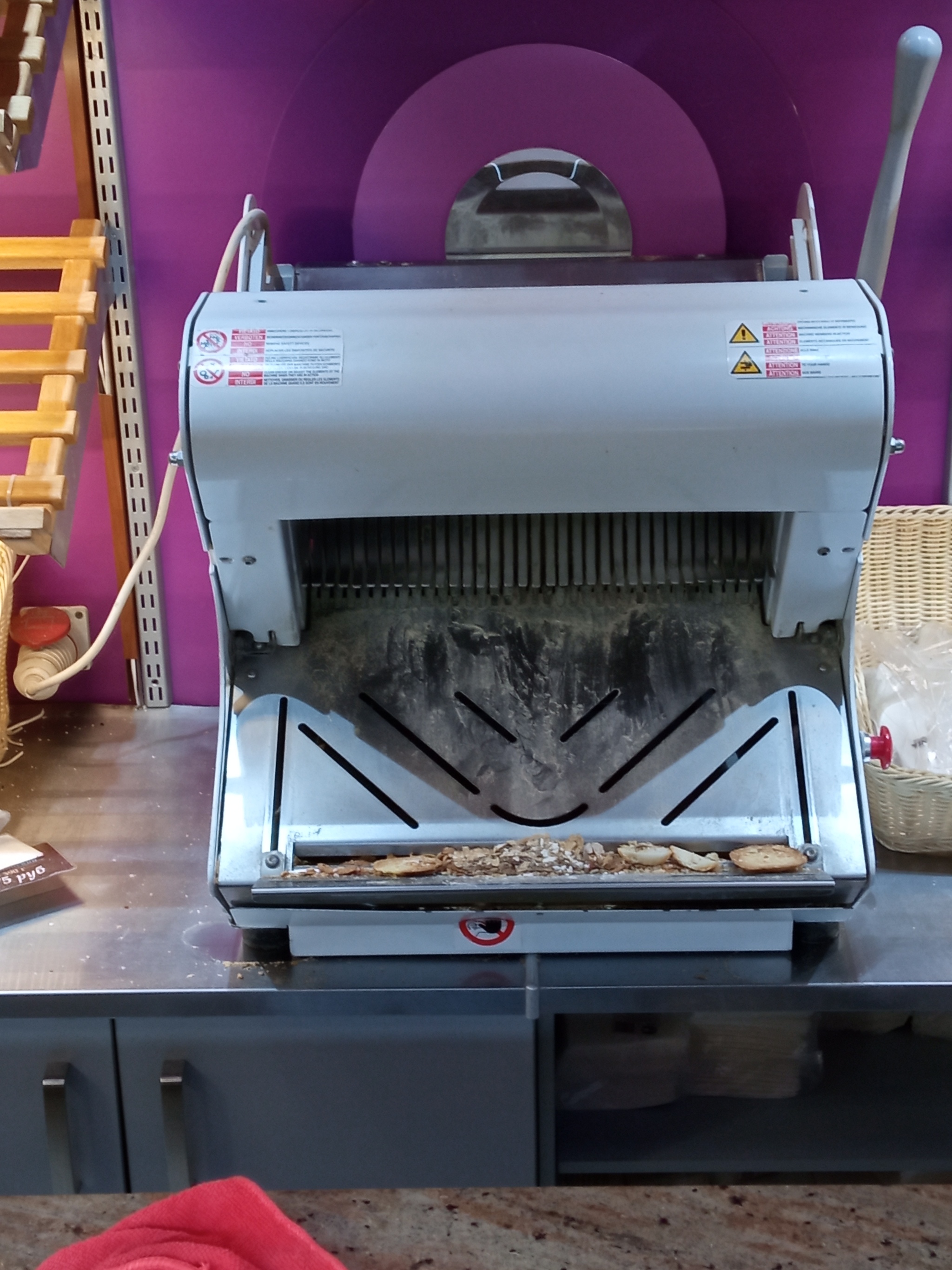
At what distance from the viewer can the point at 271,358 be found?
1.12 m

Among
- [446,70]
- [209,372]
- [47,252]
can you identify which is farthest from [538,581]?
[47,252]

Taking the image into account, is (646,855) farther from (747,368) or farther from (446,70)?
(446,70)

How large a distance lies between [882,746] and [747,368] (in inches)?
20.0

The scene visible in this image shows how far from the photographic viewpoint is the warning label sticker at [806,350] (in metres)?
1.10

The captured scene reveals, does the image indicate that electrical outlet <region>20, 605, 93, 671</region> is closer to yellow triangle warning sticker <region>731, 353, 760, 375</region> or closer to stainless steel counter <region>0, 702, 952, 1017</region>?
stainless steel counter <region>0, 702, 952, 1017</region>

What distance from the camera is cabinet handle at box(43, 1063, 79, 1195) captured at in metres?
1.32

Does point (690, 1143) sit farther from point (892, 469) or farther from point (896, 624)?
point (892, 469)

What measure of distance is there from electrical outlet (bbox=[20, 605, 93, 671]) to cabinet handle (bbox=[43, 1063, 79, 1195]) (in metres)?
0.76

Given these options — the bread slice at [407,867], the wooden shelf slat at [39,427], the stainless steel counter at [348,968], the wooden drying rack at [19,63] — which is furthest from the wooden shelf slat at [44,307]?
the bread slice at [407,867]

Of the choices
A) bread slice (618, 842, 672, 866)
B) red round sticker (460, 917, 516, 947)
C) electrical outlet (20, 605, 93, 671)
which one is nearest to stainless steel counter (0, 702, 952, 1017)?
red round sticker (460, 917, 516, 947)

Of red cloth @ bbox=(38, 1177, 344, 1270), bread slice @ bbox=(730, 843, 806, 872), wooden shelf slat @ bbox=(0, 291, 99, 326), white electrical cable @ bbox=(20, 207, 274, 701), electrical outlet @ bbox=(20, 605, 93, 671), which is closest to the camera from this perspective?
red cloth @ bbox=(38, 1177, 344, 1270)

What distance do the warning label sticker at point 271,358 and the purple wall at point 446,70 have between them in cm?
63

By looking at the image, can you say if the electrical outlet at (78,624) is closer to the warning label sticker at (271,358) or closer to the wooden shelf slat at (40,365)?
the wooden shelf slat at (40,365)

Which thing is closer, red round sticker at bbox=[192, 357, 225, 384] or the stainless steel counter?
red round sticker at bbox=[192, 357, 225, 384]
